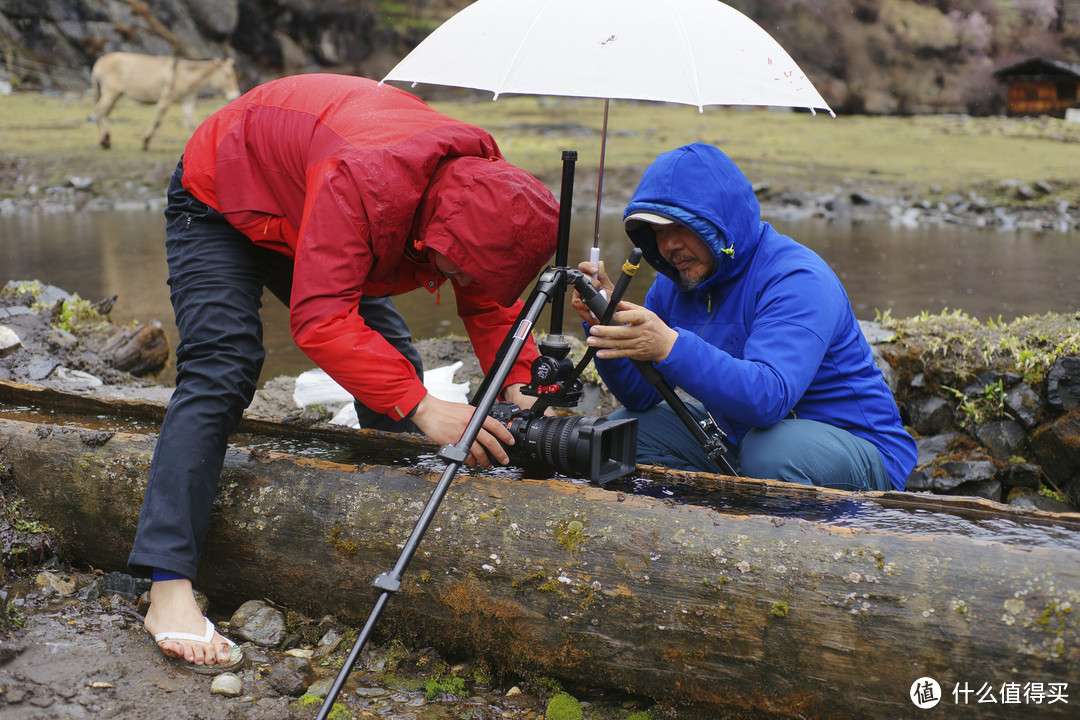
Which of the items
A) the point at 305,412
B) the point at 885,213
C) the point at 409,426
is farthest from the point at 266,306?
the point at 885,213

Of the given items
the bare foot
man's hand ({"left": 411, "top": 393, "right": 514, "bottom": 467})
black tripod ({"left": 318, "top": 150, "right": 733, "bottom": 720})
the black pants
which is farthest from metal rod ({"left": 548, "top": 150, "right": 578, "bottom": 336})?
the bare foot

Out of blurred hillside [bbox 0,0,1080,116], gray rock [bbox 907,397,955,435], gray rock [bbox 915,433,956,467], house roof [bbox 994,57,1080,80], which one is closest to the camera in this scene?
gray rock [bbox 915,433,956,467]

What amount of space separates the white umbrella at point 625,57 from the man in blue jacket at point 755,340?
0.26 meters

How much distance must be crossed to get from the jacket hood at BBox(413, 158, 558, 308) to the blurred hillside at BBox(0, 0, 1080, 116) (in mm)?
28877

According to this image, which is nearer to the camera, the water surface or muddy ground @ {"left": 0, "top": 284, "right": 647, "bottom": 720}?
muddy ground @ {"left": 0, "top": 284, "right": 647, "bottom": 720}

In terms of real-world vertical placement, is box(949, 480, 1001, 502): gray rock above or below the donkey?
below

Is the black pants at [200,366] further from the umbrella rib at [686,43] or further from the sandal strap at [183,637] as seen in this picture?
the umbrella rib at [686,43]

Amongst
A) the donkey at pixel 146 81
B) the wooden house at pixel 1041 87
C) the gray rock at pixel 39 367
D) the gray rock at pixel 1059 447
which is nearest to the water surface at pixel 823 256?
the gray rock at pixel 39 367

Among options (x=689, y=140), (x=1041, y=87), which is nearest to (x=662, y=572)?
(x=689, y=140)

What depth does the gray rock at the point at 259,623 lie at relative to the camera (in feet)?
8.80

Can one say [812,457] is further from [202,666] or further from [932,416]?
[932,416]

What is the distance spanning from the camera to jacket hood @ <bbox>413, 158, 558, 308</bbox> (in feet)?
8.33

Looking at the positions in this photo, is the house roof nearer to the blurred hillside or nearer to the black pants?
the blurred hillside

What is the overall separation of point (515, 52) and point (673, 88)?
53 cm
